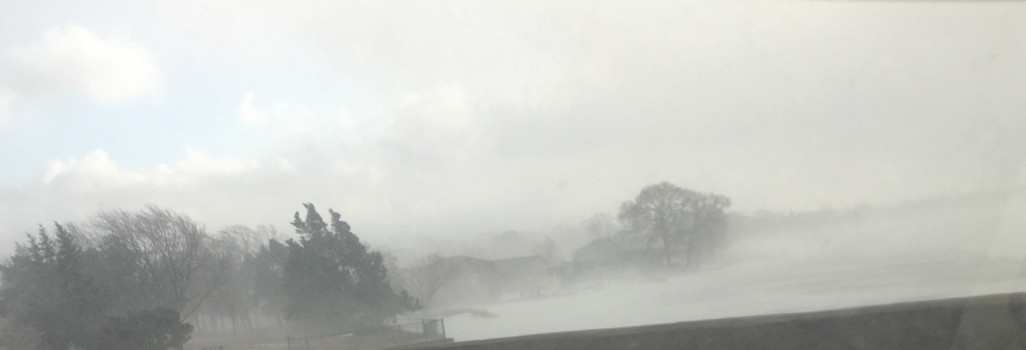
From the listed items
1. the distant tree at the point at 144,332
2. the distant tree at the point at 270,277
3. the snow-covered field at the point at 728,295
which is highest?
the distant tree at the point at 270,277

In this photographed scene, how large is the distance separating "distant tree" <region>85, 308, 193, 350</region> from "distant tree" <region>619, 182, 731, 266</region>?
408cm

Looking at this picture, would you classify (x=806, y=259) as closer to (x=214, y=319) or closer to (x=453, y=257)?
(x=453, y=257)

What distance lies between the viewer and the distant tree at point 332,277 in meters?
7.79

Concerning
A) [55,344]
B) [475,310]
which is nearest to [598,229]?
[475,310]

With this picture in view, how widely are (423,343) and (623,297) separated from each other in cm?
196

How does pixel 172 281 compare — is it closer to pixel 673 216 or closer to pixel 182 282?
pixel 182 282

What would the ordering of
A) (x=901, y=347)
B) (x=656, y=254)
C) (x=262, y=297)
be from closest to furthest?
(x=901, y=347)
(x=262, y=297)
(x=656, y=254)

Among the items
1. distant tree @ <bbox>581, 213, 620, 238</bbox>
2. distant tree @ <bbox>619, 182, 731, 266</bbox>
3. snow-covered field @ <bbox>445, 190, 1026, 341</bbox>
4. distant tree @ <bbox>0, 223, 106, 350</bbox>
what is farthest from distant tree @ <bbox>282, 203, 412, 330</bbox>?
distant tree @ <bbox>619, 182, 731, 266</bbox>

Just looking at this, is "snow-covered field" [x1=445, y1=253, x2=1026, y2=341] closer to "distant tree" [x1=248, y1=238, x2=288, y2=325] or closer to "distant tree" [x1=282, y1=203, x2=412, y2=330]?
"distant tree" [x1=282, y1=203, x2=412, y2=330]

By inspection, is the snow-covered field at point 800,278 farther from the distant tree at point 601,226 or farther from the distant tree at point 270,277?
the distant tree at point 270,277

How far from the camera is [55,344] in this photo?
737 cm

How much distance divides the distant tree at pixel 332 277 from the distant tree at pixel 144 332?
3.06 ft

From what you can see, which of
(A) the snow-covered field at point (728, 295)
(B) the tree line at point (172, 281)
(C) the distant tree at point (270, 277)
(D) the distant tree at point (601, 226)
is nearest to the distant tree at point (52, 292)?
(B) the tree line at point (172, 281)

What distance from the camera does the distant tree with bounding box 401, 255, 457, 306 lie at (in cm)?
804
